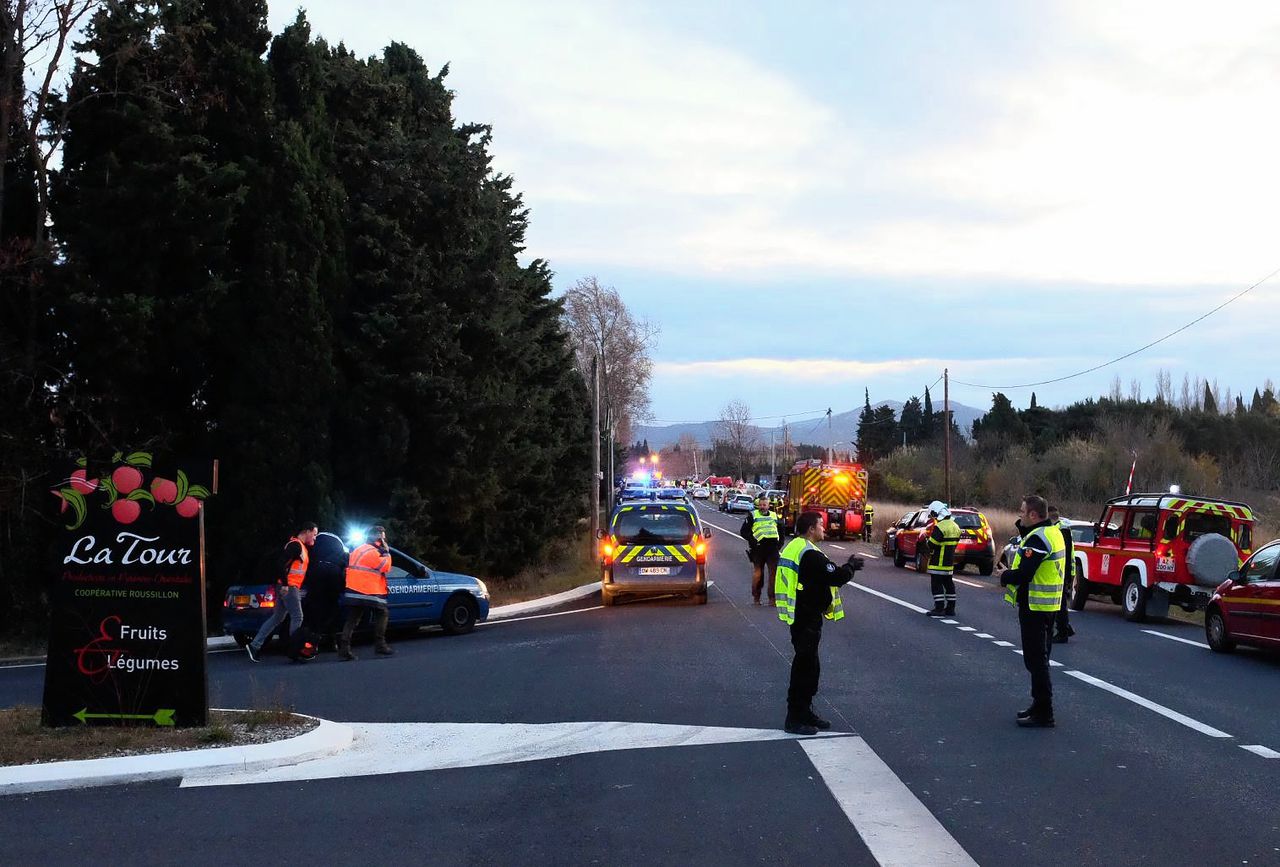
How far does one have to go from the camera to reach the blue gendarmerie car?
1582cm

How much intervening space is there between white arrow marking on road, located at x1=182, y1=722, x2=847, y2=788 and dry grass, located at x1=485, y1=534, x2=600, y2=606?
13928mm

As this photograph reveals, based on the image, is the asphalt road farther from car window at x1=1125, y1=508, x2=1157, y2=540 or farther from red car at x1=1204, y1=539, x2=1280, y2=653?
car window at x1=1125, y1=508, x2=1157, y2=540

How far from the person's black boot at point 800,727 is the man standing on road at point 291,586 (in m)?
7.66

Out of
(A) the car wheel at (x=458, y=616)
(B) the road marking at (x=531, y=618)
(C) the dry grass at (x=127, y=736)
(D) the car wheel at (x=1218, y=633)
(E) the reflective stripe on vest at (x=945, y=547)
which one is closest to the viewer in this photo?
(C) the dry grass at (x=127, y=736)

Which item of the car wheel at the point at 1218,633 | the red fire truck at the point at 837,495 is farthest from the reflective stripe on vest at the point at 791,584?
the red fire truck at the point at 837,495

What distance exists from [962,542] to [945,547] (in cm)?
1134

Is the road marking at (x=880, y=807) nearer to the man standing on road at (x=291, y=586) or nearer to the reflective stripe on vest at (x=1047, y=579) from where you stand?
the reflective stripe on vest at (x=1047, y=579)

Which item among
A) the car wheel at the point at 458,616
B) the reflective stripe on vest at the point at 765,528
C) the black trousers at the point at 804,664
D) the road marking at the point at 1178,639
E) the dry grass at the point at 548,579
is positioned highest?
the reflective stripe on vest at the point at 765,528

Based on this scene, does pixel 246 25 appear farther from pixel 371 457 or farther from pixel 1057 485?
pixel 1057 485

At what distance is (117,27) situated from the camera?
1947cm

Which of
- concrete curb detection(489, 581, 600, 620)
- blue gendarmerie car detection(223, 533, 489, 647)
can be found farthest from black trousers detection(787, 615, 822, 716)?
concrete curb detection(489, 581, 600, 620)

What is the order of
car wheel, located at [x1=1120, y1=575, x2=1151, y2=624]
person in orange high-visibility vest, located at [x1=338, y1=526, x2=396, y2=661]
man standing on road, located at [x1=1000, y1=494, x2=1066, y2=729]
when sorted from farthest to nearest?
car wheel, located at [x1=1120, y1=575, x2=1151, y2=624], person in orange high-visibility vest, located at [x1=338, y1=526, x2=396, y2=661], man standing on road, located at [x1=1000, y1=494, x2=1066, y2=729]

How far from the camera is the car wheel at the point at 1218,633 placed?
15.1 metres

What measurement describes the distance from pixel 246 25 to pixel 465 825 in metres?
18.9
